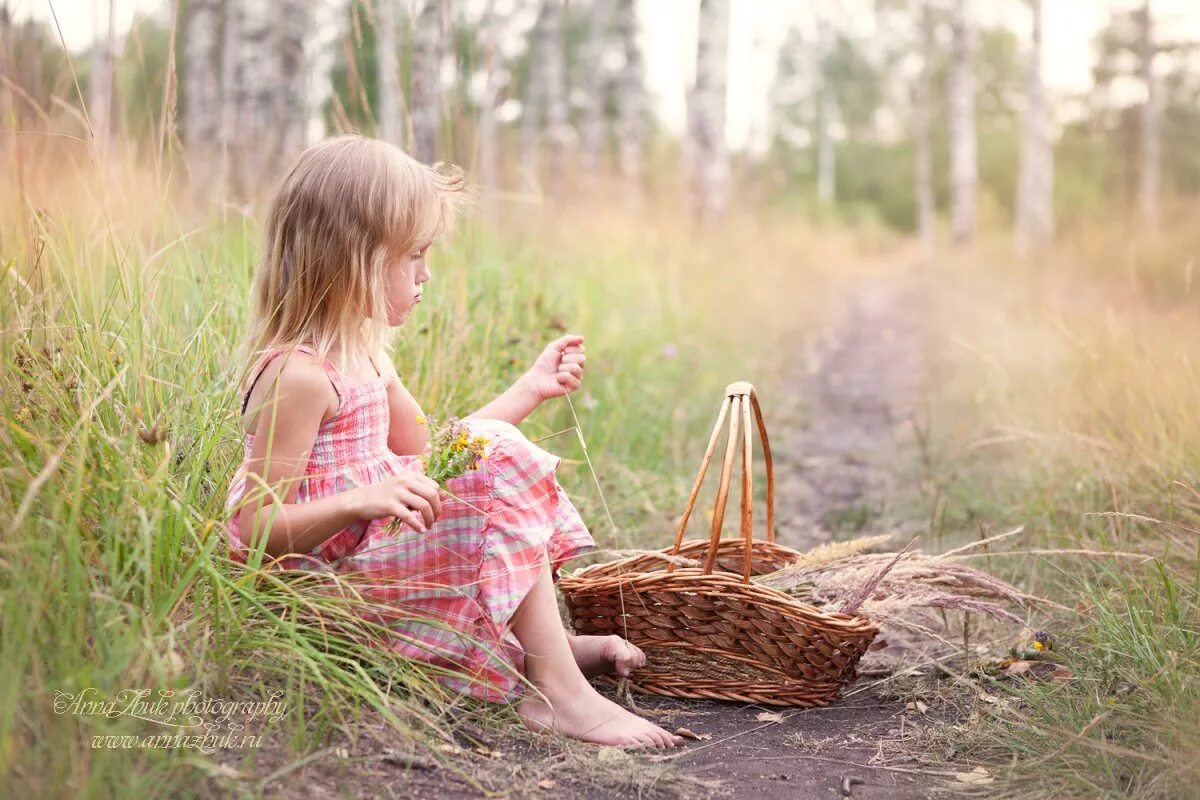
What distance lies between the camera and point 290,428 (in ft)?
6.05

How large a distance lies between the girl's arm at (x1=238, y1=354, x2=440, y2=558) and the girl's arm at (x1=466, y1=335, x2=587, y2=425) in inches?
17.8

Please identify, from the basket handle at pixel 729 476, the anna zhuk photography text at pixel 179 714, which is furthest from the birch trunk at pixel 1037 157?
the anna zhuk photography text at pixel 179 714

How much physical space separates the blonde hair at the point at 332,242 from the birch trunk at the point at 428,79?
2.86 feet

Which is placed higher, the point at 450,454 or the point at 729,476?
the point at 450,454

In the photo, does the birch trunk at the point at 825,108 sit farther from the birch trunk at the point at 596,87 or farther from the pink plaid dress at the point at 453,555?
the pink plaid dress at the point at 453,555

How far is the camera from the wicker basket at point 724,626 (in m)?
2.03

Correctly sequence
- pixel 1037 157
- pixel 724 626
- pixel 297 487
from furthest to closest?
pixel 1037 157, pixel 724 626, pixel 297 487

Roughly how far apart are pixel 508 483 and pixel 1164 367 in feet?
7.35

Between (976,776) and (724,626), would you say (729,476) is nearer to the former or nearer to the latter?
(724,626)

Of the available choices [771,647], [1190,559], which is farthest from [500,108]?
[1190,559]

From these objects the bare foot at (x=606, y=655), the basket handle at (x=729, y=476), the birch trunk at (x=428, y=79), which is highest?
the birch trunk at (x=428, y=79)

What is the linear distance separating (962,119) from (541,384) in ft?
44.4

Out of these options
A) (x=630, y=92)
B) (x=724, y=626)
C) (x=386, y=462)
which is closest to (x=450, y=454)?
(x=386, y=462)

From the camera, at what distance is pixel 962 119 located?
14.3 m
